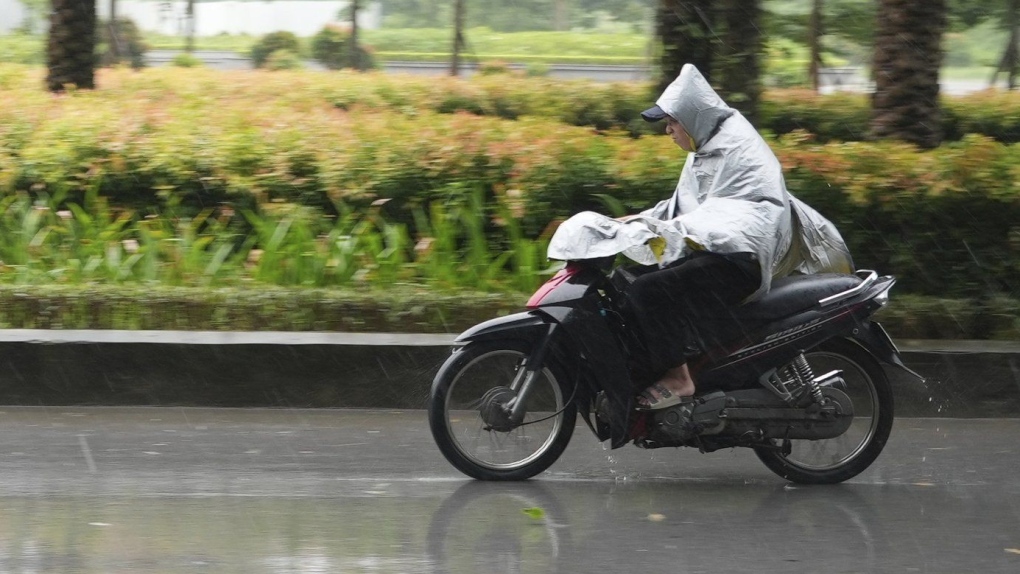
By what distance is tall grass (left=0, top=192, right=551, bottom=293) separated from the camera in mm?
8227

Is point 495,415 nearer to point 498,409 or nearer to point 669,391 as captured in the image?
point 498,409

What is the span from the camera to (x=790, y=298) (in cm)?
591

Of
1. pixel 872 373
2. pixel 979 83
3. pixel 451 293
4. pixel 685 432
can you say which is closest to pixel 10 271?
pixel 451 293

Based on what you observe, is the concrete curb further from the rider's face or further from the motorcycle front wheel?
the rider's face

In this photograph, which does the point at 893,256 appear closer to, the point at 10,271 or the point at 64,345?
the point at 64,345

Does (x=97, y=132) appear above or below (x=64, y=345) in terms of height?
above

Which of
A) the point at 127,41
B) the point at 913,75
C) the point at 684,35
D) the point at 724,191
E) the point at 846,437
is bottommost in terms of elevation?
the point at 846,437

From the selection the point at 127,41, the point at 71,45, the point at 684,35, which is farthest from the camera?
→ the point at 127,41

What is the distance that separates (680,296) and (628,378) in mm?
433

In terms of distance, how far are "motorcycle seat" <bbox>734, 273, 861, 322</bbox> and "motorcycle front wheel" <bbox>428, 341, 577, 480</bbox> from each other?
92 centimetres

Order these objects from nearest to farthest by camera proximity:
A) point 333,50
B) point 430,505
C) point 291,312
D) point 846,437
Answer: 1. point 430,505
2. point 846,437
3. point 291,312
4. point 333,50

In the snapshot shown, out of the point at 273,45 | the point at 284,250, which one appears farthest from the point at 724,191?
the point at 273,45

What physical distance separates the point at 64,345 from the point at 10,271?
1423 mm

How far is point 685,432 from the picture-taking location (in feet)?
19.2
